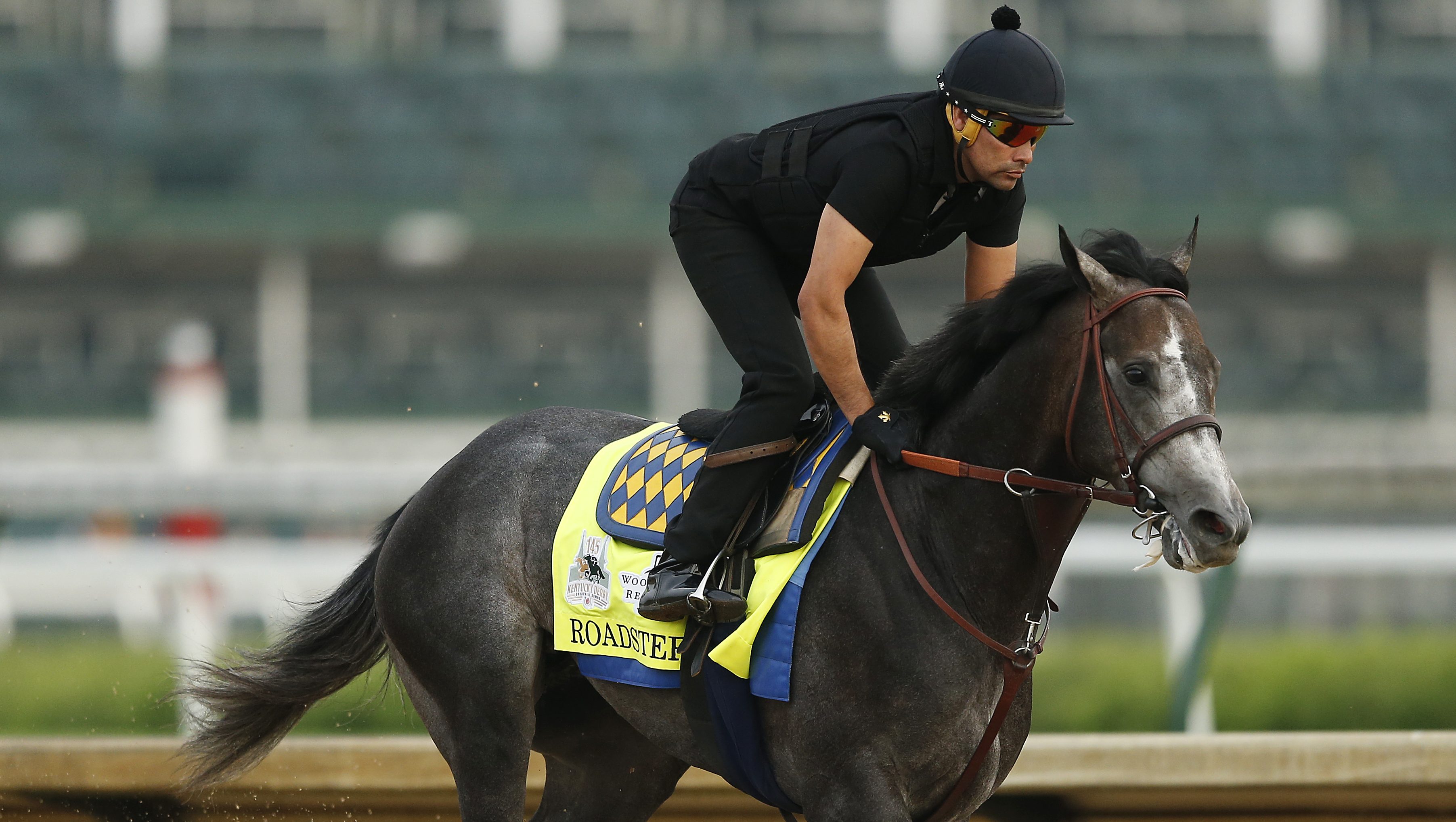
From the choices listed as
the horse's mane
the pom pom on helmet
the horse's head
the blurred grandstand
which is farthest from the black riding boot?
the blurred grandstand

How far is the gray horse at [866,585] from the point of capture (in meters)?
3.18

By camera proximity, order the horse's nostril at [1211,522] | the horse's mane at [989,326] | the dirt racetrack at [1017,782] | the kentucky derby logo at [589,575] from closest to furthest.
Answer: the horse's nostril at [1211,522], the horse's mane at [989,326], the kentucky derby logo at [589,575], the dirt racetrack at [1017,782]

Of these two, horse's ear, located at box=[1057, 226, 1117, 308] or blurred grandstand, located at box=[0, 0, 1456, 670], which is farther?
blurred grandstand, located at box=[0, 0, 1456, 670]

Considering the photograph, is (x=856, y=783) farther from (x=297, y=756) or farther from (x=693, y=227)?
(x=297, y=756)

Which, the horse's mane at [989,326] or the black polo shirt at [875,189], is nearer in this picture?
the horse's mane at [989,326]

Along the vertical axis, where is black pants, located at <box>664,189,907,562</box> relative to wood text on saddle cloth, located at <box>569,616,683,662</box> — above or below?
above

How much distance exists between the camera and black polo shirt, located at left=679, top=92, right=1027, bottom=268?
3.42 metres

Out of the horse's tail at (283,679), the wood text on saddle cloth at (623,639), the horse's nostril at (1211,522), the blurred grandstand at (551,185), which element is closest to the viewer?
the horse's nostril at (1211,522)

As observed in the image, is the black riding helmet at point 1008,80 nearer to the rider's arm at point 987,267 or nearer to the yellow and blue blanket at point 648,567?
the rider's arm at point 987,267

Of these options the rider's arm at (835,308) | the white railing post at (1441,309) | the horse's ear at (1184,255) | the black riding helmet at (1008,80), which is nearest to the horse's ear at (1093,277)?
the horse's ear at (1184,255)

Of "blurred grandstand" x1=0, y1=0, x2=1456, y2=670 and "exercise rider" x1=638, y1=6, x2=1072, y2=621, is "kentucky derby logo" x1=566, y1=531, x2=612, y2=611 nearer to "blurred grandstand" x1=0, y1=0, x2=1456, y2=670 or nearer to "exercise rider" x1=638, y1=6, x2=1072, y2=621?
"exercise rider" x1=638, y1=6, x2=1072, y2=621

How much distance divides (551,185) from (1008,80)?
19399 mm

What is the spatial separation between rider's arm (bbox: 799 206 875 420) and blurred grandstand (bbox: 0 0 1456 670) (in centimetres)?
1623

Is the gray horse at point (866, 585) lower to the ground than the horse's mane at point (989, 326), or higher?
lower
